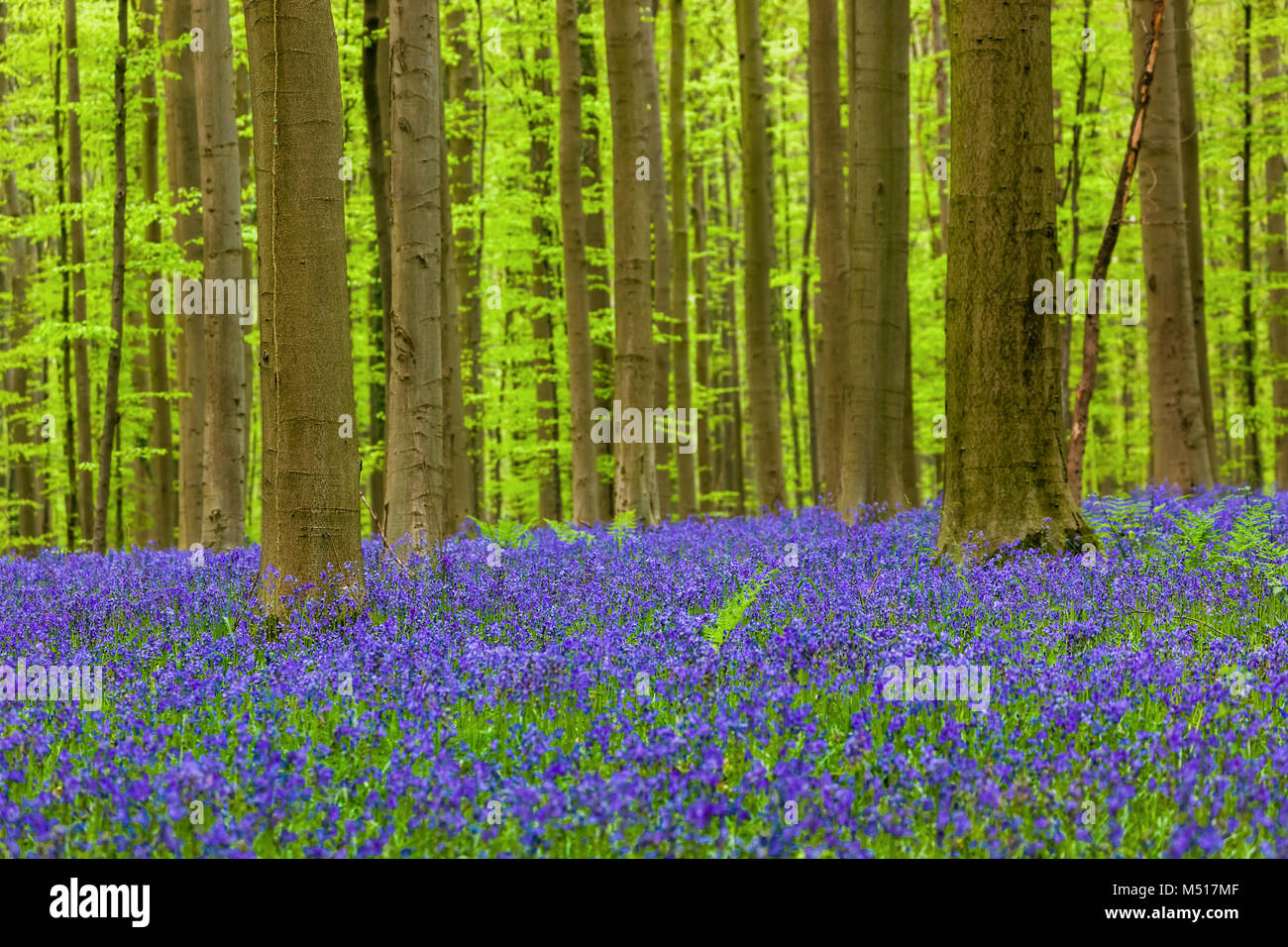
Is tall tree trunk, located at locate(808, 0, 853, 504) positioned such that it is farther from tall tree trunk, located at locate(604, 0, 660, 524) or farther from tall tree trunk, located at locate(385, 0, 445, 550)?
tall tree trunk, located at locate(385, 0, 445, 550)

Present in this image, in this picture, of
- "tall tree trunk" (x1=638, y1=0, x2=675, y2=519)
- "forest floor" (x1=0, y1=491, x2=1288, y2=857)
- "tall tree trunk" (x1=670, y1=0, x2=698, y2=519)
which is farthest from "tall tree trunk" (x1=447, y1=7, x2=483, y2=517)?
"forest floor" (x1=0, y1=491, x2=1288, y2=857)

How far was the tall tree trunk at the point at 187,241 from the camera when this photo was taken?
49.8ft

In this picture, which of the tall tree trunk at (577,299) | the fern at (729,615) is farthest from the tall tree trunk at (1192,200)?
the fern at (729,615)

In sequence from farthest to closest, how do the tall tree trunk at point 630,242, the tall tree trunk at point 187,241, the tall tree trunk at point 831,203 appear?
the tall tree trunk at point 831,203
the tall tree trunk at point 187,241
the tall tree trunk at point 630,242

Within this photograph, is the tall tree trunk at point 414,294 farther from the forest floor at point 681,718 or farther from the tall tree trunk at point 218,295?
the tall tree trunk at point 218,295

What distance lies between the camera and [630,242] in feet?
48.9

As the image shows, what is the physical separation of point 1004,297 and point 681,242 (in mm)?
15064

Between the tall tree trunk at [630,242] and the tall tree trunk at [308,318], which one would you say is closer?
the tall tree trunk at [308,318]

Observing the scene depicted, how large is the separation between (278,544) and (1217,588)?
5.48m

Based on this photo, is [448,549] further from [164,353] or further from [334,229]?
[164,353]

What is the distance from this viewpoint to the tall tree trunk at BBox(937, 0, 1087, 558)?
802 centimetres

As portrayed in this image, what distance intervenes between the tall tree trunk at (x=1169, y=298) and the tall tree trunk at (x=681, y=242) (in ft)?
27.6
